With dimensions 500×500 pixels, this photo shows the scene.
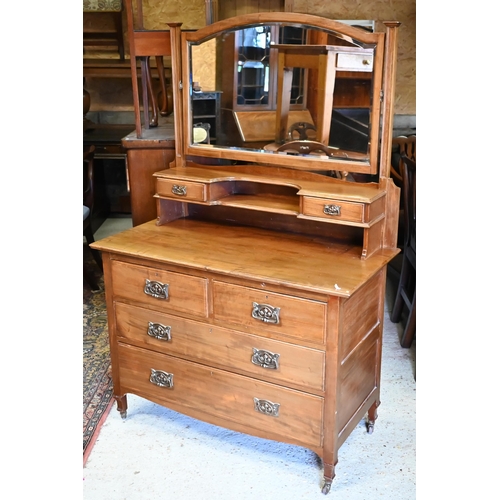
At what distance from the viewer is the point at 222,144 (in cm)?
241

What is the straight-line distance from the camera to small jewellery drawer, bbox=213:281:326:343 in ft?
6.27

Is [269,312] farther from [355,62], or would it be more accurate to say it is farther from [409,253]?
[409,253]

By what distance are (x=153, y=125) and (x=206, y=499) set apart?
5.89 feet

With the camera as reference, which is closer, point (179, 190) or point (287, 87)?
point (287, 87)

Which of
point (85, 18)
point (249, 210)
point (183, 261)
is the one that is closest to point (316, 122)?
point (249, 210)

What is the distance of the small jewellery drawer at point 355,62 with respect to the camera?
2068 millimetres

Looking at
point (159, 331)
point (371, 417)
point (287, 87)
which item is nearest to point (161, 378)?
point (159, 331)

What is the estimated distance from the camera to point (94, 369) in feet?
9.29

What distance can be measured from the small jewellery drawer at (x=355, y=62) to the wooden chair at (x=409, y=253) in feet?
2.95

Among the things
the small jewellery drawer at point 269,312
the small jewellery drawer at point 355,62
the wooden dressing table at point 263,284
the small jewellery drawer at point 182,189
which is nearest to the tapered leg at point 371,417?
the wooden dressing table at point 263,284

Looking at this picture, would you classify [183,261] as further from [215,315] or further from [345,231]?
[345,231]

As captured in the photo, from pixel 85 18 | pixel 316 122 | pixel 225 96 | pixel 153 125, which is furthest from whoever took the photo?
pixel 85 18

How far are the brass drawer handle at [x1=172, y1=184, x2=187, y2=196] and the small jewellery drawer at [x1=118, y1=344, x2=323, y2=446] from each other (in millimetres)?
606

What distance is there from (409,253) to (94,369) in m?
1.59
